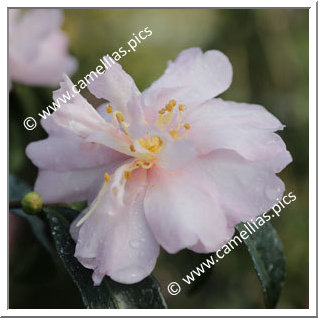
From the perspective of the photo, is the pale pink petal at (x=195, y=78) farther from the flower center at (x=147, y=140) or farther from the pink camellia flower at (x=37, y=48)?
the pink camellia flower at (x=37, y=48)

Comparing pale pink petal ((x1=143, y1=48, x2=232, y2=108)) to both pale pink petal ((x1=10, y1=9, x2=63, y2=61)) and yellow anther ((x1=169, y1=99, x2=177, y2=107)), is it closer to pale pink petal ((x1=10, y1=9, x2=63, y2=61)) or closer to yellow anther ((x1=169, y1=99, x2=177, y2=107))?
yellow anther ((x1=169, y1=99, x2=177, y2=107))

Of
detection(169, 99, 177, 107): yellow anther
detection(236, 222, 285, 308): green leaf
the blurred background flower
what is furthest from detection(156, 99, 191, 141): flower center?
the blurred background flower

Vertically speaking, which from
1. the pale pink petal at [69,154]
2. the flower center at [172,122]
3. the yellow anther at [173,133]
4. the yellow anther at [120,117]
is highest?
the yellow anther at [120,117]

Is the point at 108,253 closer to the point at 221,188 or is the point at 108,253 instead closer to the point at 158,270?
the point at 221,188

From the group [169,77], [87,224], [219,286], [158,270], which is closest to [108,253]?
[87,224]

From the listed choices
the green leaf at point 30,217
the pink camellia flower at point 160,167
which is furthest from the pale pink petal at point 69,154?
the green leaf at point 30,217

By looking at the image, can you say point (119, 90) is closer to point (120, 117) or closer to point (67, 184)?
point (120, 117)
